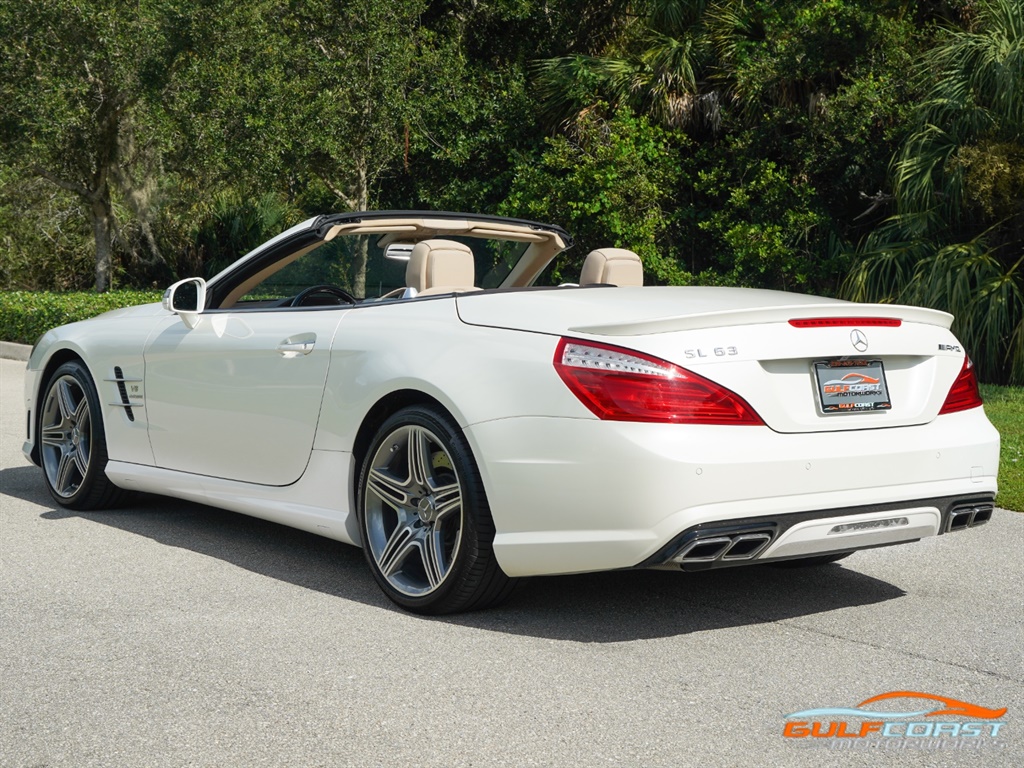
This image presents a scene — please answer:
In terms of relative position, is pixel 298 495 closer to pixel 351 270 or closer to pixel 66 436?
pixel 351 270

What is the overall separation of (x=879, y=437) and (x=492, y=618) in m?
1.49

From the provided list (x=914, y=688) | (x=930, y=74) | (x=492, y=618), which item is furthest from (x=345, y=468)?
(x=930, y=74)

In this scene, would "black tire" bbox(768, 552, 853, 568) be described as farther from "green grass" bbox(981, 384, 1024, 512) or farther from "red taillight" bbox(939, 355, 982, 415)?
"green grass" bbox(981, 384, 1024, 512)

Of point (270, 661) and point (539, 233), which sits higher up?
point (539, 233)

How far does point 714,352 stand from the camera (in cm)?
416

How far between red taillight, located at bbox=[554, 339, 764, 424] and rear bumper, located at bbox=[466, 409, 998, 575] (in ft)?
0.13

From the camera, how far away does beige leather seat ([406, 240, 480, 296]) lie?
532 centimetres

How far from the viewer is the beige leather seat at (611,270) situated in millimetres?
5703

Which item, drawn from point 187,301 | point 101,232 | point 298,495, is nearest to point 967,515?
point 298,495

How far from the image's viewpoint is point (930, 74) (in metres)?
14.8

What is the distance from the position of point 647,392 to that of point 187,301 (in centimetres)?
276

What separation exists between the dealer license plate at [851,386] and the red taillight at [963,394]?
329 millimetres

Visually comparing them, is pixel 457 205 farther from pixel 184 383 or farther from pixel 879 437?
pixel 879 437
